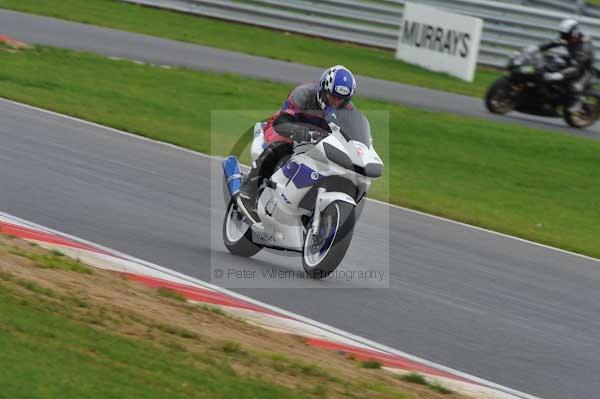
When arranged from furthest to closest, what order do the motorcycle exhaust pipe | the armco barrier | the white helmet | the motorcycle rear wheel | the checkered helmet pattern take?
the armco barrier
the motorcycle rear wheel
the white helmet
the motorcycle exhaust pipe
the checkered helmet pattern

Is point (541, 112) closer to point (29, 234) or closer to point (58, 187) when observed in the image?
point (58, 187)

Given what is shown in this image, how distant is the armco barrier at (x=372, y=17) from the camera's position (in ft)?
88.1

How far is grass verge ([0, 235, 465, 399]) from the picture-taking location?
4.91m

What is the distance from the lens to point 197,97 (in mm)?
18172

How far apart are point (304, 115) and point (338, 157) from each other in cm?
53

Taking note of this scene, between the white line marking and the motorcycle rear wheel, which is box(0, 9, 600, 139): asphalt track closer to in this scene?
the motorcycle rear wheel

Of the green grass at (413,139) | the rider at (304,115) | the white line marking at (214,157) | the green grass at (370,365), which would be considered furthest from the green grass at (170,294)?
the white line marking at (214,157)

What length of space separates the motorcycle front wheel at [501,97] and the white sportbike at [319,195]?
11.9 m

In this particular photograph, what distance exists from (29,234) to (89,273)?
1.46 m

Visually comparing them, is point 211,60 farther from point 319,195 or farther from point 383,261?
point 319,195

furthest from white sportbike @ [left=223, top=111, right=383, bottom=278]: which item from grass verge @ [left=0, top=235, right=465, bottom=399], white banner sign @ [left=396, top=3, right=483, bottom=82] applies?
white banner sign @ [left=396, top=3, right=483, bottom=82]

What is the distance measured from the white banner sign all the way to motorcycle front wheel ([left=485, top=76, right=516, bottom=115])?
3679 millimetres

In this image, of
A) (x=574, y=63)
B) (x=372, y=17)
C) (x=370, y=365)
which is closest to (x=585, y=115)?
(x=574, y=63)

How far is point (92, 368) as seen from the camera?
5.04 meters
